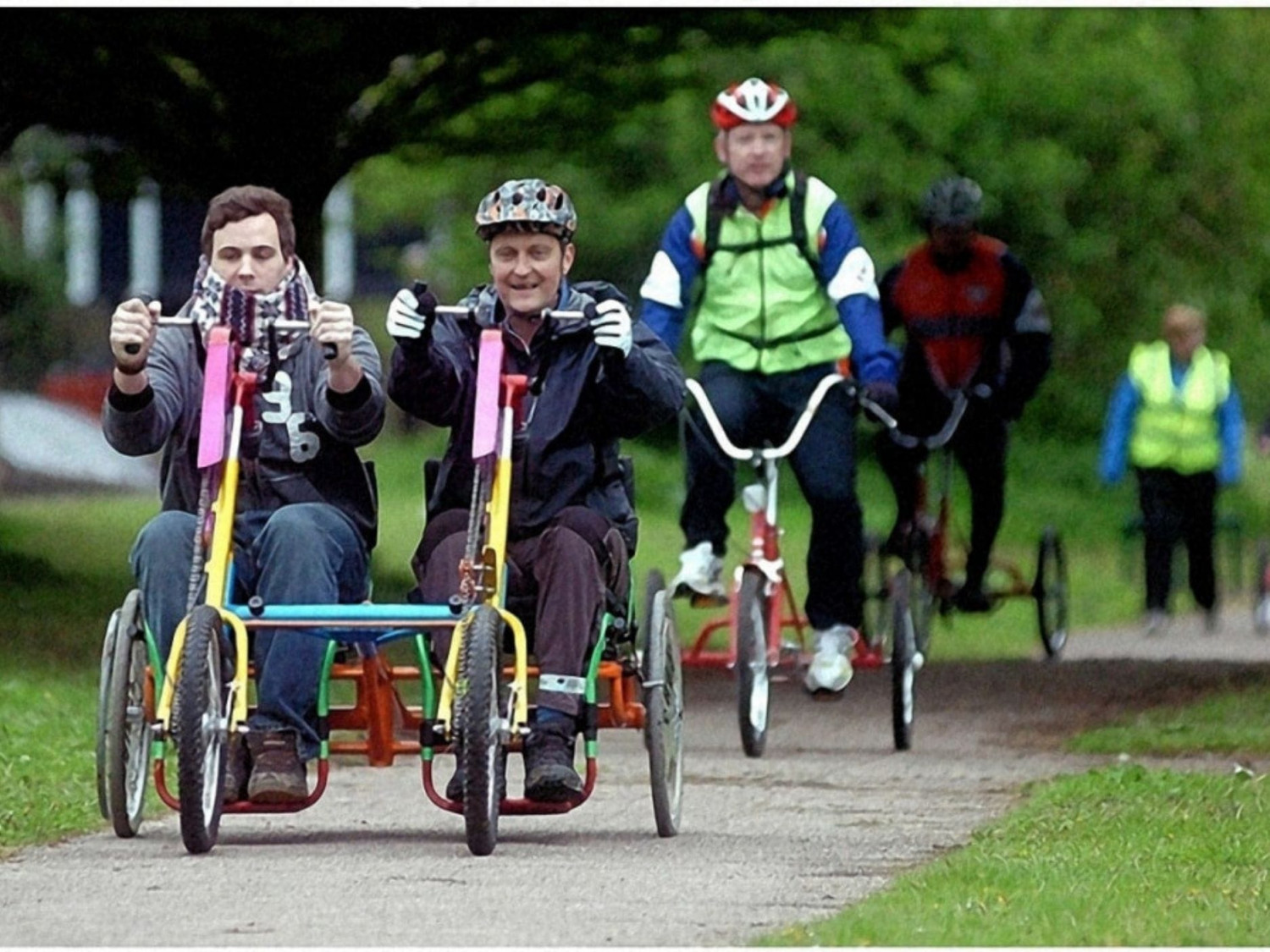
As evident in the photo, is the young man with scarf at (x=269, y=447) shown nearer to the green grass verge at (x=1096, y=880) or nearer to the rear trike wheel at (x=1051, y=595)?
the green grass verge at (x=1096, y=880)

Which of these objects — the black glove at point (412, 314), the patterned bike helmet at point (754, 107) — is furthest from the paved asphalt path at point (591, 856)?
the patterned bike helmet at point (754, 107)

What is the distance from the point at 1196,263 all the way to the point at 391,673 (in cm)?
2434

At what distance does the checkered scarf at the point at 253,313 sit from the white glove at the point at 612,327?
0.74 meters

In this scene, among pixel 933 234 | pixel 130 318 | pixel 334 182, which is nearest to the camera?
pixel 130 318

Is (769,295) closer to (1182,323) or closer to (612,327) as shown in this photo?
(612,327)

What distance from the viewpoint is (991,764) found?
1081 cm

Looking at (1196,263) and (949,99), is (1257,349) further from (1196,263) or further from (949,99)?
(949,99)

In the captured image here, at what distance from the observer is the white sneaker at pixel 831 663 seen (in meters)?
11.1

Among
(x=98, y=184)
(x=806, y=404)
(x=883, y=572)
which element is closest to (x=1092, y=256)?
(x=98, y=184)

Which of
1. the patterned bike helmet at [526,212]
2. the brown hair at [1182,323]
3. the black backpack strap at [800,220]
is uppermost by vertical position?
the brown hair at [1182,323]

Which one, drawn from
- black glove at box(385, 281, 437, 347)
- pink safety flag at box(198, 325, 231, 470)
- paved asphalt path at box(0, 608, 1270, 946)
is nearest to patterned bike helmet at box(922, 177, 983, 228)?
paved asphalt path at box(0, 608, 1270, 946)

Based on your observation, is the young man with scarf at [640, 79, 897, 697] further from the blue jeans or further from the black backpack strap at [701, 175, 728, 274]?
the blue jeans

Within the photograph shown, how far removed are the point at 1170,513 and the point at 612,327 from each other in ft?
34.0

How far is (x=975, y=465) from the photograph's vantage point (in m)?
14.0
